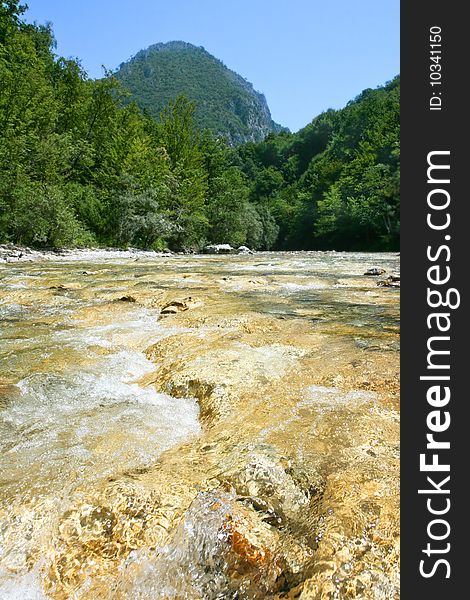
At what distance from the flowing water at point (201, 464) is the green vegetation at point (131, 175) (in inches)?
640

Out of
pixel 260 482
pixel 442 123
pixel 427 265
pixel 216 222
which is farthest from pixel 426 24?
pixel 216 222

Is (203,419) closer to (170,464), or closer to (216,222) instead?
(170,464)

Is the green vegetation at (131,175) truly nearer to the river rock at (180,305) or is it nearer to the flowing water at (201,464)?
the river rock at (180,305)

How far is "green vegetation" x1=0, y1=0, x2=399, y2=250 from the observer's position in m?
18.8

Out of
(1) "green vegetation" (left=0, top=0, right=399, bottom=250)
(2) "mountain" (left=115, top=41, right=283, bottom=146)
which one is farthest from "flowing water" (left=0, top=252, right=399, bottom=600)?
(2) "mountain" (left=115, top=41, right=283, bottom=146)

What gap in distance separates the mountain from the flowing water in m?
118

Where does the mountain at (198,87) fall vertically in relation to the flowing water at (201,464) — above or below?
above

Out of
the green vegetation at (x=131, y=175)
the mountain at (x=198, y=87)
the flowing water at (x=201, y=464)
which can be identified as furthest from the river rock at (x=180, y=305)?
the mountain at (x=198, y=87)

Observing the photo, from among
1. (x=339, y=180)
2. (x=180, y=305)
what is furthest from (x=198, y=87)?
(x=180, y=305)

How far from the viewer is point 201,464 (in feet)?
7.10

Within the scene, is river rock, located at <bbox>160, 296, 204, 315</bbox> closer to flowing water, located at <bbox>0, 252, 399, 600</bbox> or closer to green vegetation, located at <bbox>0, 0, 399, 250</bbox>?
flowing water, located at <bbox>0, 252, 399, 600</bbox>

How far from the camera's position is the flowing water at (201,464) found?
159 cm

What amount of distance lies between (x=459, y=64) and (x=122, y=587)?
8.00ft

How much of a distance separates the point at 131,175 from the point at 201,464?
2675cm
